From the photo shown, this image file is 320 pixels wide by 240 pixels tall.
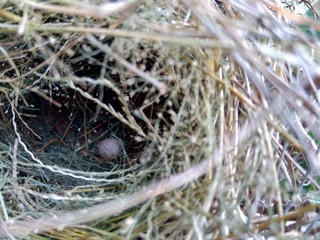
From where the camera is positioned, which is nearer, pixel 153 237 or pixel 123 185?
pixel 153 237

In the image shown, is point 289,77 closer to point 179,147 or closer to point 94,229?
point 179,147

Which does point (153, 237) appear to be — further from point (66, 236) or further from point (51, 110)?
point (51, 110)

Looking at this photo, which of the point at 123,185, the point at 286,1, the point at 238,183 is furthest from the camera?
the point at 286,1

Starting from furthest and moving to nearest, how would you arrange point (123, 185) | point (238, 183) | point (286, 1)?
point (286, 1)
point (123, 185)
point (238, 183)

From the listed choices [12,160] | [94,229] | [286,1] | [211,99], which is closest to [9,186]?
[12,160]

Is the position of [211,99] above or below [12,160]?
above

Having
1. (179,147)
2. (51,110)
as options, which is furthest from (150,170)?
(51,110)
